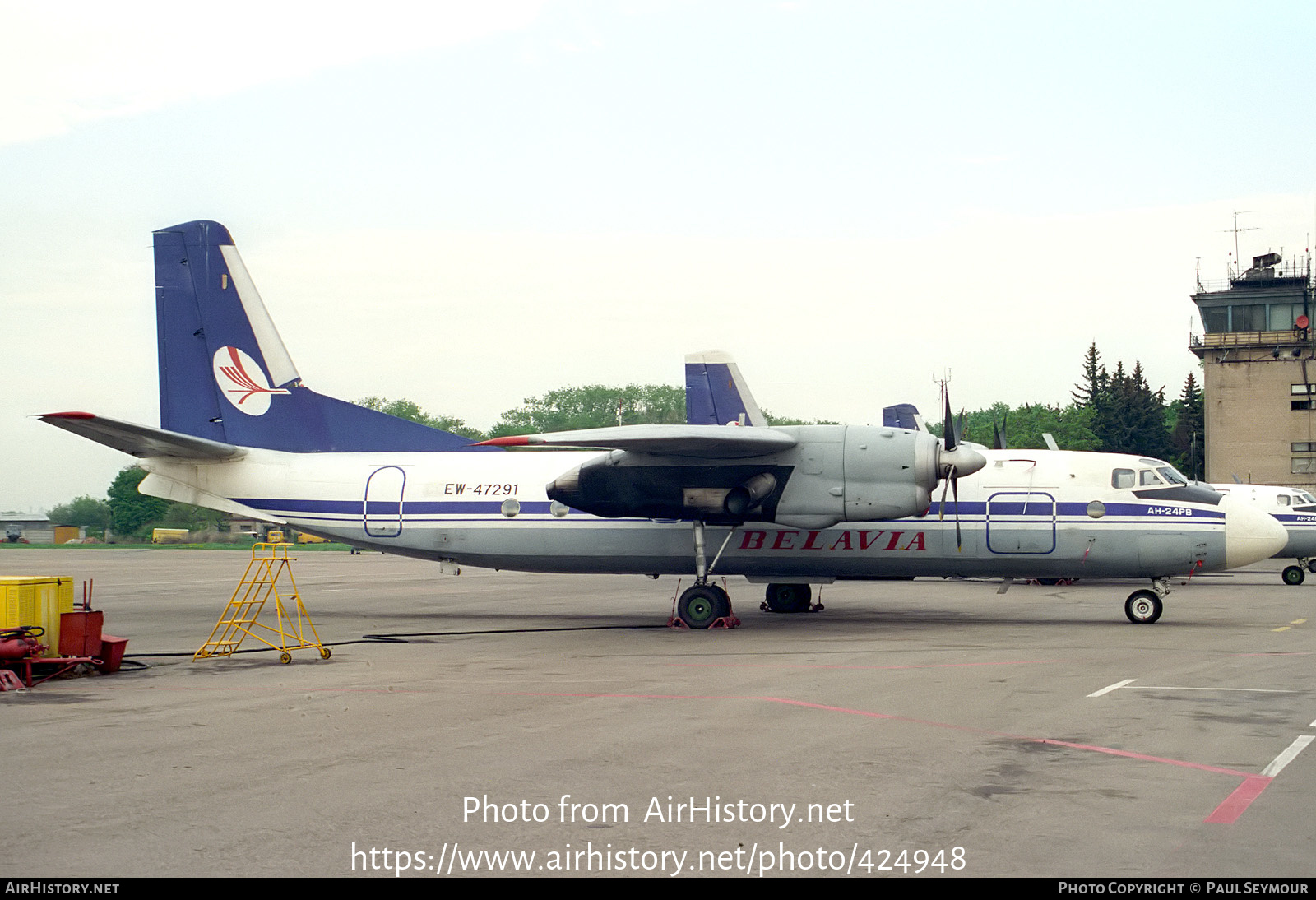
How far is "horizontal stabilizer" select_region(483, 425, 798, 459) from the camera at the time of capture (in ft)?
62.1

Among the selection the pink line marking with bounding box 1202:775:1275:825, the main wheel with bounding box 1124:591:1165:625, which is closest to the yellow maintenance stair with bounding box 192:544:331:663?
the pink line marking with bounding box 1202:775:1275:825

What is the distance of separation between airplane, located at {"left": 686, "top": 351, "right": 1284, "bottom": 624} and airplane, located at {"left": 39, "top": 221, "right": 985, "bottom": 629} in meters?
0.77

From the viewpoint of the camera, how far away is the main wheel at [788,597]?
24391 mm

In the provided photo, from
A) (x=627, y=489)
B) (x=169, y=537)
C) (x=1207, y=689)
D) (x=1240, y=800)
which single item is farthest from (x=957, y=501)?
(x=169, y=537)

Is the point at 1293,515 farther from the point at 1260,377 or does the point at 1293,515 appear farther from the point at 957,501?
the point at 1260,377

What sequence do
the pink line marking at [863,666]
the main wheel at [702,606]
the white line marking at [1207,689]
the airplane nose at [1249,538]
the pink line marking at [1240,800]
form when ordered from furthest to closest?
the main wheel at [702,606]
the airplane nose at [1249,538]
the pink line marking at [863,666]
the white line marking at [1207,689]
the pink line marking at [1240,800]

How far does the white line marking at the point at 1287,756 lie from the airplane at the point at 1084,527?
10.5 meters

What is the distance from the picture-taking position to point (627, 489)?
68.6 feet

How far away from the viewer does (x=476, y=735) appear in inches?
401

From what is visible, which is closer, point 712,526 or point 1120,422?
point 712,526

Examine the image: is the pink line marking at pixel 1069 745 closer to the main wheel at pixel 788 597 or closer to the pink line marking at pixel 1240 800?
the pink line marking at pixel 1240 800

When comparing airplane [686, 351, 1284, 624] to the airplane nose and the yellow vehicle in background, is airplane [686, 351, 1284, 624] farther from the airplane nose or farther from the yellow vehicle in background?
the yellow vehicle in background

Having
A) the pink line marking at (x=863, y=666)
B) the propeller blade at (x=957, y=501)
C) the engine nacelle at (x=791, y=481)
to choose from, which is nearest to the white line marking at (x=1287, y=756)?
the pink line marking at (x=863, y=666)

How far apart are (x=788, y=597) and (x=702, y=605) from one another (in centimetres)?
427
